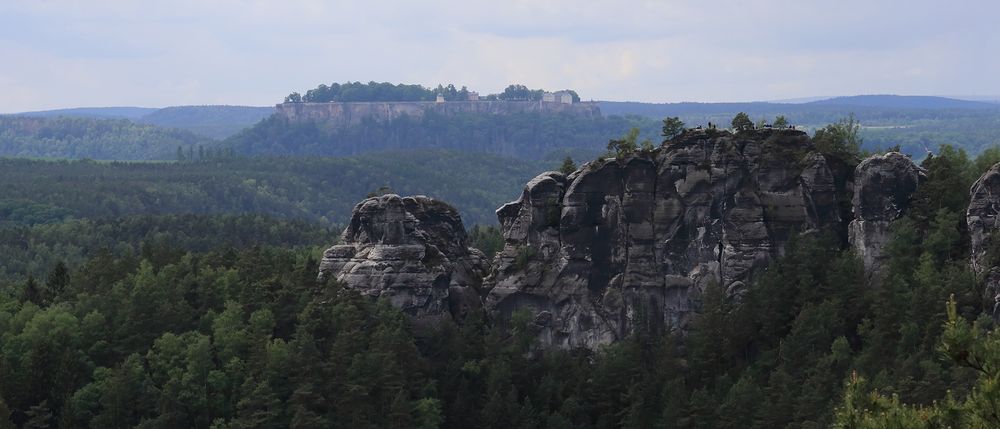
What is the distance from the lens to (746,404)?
82188 mm

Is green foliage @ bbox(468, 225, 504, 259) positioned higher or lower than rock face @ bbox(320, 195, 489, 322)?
lower

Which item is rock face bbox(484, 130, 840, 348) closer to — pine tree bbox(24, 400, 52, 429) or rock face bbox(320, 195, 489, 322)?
rock face bbox(320, 195, 489, 322)

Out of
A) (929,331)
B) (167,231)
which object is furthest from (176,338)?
(167,231)

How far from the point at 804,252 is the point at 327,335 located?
90.4ft

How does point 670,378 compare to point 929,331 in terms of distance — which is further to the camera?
point 670,378

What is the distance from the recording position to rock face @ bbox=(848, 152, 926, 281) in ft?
298

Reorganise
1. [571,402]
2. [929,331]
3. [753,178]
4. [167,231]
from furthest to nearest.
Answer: [167,231]
[753,178]
[571,402]
[929,331]

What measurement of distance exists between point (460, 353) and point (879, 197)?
25.4 m

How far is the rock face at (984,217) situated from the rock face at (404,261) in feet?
98.5

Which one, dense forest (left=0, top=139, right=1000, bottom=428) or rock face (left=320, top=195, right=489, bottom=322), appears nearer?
dense forest (left=0, top=139, right=1000, bottom=428)

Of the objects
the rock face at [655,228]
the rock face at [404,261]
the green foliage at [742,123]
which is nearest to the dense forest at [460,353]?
the rock face at [404,261]

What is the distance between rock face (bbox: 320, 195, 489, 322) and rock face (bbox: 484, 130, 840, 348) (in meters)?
2.93

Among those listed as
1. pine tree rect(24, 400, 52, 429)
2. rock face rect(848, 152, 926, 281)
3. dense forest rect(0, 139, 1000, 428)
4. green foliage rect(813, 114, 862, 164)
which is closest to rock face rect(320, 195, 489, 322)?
dense forest rect(0, 139, 1000, 428)

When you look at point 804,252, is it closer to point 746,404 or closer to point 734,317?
point 734,317
